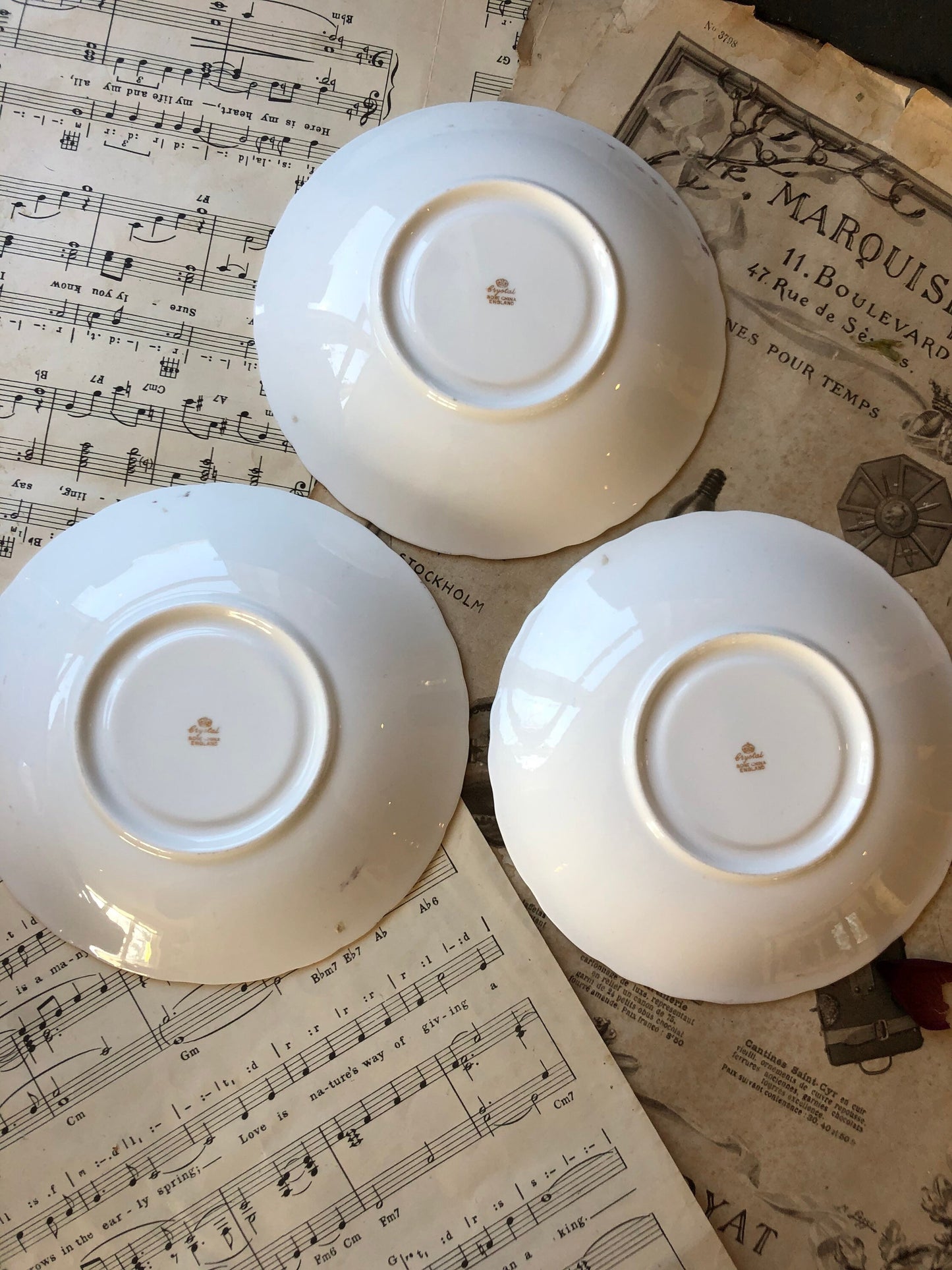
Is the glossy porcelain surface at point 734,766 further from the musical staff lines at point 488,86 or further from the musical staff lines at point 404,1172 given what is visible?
the musical staff lines at point 488,86

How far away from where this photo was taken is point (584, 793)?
2.32ft

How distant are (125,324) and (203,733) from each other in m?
0.42

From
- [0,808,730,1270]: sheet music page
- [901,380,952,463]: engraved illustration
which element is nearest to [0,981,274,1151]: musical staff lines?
[0,808,730,1270]: sheet music page

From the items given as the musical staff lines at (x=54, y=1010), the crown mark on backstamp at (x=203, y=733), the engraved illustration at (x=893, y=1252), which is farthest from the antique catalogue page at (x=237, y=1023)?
the crown mark on backstamp at (x=203, y=733)

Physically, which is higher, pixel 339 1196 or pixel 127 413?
pixel 127 413

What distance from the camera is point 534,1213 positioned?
2.61 ft

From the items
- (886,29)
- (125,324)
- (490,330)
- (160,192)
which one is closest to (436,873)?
(490,330)

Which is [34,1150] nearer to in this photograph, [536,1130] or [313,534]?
[536,1130]

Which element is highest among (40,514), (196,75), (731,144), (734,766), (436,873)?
(731,144)

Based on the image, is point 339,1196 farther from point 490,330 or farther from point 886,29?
point 886,29

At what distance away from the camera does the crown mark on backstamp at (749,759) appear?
2.33 ft

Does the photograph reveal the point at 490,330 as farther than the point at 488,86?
No

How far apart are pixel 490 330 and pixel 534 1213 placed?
0.78 m

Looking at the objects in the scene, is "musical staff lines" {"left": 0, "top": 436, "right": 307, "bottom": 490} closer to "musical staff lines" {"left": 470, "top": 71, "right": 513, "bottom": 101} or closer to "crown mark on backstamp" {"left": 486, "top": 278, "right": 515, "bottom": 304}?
"crown mark on backstamp" {"left": 486, "top": 278, "right": 515, "bottom": 304}
